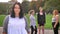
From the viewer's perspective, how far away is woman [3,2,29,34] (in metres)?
4.81

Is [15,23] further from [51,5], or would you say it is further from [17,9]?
[51,5]

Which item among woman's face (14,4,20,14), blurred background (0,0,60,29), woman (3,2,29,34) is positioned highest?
woman's face (14,4,20,14)

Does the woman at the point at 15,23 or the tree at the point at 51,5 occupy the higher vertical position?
the woman at the point at 15,23

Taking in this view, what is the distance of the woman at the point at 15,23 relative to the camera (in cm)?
481

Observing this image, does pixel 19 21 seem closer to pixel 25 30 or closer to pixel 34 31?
pixel 25 30

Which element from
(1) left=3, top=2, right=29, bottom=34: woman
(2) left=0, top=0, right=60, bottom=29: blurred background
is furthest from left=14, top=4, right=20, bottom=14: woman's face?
(2) left=0, top=0, right=60, bottom=29: blurred background

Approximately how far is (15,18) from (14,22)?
9 cm

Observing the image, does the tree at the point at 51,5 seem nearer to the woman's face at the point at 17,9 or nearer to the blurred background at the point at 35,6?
the blurred background at the point at 35,6

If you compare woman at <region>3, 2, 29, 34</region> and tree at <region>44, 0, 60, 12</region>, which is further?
tree at <region>44, 0, 60, 12</region>

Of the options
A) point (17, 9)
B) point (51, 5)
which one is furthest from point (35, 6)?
point (17, 9)

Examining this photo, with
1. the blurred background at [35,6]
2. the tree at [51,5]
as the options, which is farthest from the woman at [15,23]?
the tree at [51,5]

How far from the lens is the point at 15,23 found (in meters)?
4.84

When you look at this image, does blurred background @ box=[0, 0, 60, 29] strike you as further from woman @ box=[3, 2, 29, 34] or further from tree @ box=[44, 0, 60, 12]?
woman @ box=[3, 2, 29, 34]

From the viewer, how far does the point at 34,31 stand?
40.9 feet
